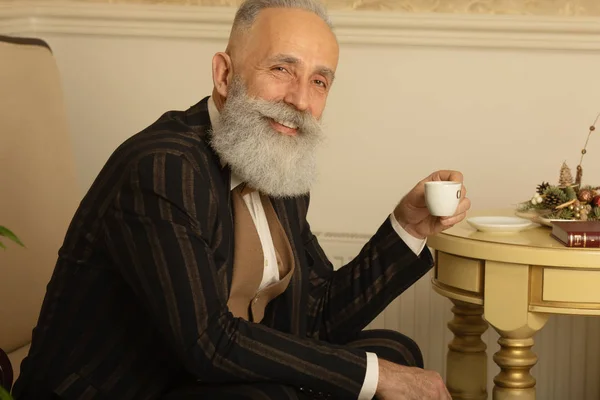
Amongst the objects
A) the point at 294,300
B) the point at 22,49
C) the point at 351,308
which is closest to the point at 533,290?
the point at 351,308

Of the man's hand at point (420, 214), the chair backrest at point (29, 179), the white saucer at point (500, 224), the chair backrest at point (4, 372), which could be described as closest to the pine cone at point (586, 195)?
the white saucer at point (500, 224)

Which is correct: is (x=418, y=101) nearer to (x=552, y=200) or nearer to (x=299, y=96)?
(x=552, y=200)

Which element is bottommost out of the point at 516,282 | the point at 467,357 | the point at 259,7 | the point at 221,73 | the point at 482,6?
the point at 467,357

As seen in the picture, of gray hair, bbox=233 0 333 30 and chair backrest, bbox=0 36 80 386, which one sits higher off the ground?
gray hair, bbox=233 0 333 30

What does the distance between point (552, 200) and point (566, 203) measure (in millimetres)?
49

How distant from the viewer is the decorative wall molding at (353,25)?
2.77 m

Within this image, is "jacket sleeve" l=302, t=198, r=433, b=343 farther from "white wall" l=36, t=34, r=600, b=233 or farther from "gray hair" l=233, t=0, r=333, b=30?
"white wall" l=36, t=34, r=600, b=233

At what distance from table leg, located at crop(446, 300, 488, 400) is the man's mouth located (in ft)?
2.70

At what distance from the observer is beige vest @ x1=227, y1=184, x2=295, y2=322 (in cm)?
174

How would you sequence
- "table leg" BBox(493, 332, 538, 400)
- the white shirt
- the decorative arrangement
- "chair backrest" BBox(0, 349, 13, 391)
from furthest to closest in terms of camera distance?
the decorative arrangement, "table leg" BBox(493, 332, 538, 400), the white shirt, "chair backrest" BBox(0, 349, 13, 391)

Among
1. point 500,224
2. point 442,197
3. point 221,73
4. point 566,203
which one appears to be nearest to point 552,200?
point 566,203

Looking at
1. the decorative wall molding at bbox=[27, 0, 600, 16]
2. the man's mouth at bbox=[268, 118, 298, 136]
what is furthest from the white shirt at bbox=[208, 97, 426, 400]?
the decorative wall molding at bbox=[27, 0, 600, 16]

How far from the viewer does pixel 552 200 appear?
2314mm

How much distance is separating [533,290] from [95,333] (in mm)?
925
